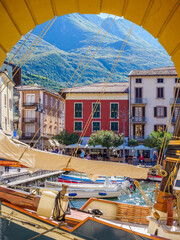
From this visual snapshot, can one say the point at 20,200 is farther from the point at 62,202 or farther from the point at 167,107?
the point at 167,107

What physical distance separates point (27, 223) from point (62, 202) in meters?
0.84

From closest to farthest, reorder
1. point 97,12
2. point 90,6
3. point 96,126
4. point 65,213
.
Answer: point 90,6 < point 97,12 < point 65,213 < point 96,126

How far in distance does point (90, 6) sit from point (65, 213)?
427 centimetres

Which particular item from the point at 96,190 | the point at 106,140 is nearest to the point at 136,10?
the point at 96,190

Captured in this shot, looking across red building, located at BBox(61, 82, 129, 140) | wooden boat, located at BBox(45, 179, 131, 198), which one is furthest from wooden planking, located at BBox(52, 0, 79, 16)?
red building, located at BBox(61, 82, 129, 140)

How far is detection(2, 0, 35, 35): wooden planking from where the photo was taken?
17.9 ft

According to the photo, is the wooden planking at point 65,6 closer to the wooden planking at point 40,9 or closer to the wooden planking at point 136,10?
the wooden planking at point 40,9

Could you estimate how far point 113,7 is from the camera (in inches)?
247

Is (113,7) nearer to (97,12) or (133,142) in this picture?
(97,12)

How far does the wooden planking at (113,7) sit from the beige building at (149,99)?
41127 mm

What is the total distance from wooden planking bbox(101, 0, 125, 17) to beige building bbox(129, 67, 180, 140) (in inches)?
1619

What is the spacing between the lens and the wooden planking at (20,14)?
5453 millimetres

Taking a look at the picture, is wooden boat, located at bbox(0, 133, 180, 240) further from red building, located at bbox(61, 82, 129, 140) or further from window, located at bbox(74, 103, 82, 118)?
window, located at bbox(74, 103, 82, 118)

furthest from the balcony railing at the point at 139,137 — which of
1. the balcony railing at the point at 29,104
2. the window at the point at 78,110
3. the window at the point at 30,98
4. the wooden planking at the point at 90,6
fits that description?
the wooden planking at the point at 90,6
